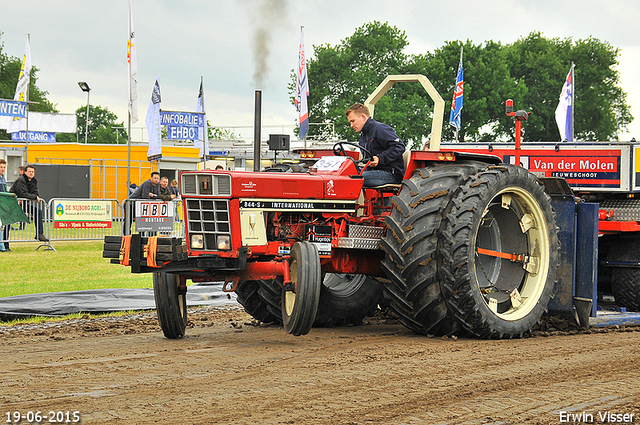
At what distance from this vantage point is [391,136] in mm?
6820

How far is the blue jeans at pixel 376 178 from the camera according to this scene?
265 inches

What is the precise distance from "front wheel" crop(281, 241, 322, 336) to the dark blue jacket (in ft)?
4.85

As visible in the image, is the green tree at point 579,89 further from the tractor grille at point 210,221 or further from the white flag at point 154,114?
the tractor grille at point 210,221

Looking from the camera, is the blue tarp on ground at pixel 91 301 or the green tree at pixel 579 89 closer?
the blue tarp on ground at pixel 91 301

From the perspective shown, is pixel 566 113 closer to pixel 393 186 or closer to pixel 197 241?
pixel 393 186

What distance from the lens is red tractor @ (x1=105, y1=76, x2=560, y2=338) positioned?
5.84 m

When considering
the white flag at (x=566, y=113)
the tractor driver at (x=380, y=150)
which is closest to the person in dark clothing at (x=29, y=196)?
the tractor driver at (x=380, y=150)

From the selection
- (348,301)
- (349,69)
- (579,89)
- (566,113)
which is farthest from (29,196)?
(579,89)

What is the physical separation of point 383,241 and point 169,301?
1.89m

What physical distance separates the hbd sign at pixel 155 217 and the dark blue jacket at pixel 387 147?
9.22 metres

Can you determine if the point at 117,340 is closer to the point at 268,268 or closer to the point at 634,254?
the point at 268,268

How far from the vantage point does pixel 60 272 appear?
37.7 feet

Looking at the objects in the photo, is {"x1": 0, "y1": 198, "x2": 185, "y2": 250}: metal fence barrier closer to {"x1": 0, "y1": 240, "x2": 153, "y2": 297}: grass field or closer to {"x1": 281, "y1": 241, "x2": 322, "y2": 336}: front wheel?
{"x1": 0, "y1": 240, "x2": 153, "y2": 297}: grass field

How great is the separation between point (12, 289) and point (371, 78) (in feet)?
141
